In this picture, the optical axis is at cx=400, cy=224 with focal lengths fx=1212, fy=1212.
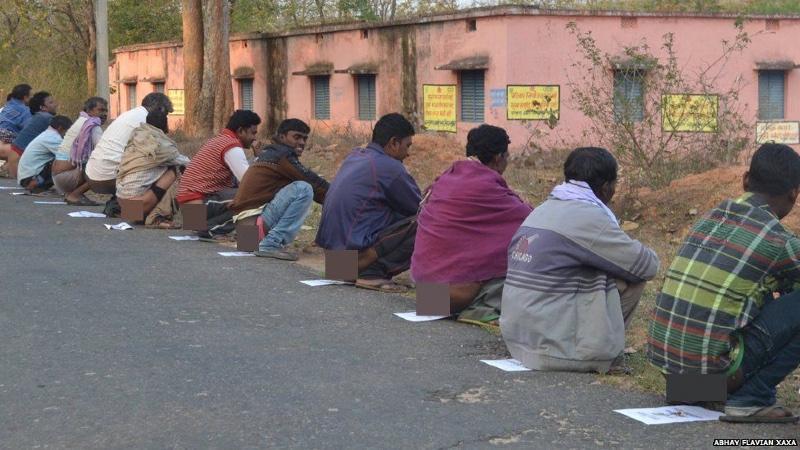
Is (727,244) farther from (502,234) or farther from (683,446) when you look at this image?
(502,234)

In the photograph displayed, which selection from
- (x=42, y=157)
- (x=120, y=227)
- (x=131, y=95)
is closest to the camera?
(x=120, y=227)

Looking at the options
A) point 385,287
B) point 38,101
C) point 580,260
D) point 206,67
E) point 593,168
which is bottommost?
point 385,287

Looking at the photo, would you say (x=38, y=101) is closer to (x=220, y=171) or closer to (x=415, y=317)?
(x=220, y=171)

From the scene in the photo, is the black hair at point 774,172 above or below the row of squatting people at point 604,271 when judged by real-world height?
above

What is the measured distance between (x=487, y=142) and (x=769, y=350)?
2895 millimetres

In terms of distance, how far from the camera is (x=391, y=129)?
929cm

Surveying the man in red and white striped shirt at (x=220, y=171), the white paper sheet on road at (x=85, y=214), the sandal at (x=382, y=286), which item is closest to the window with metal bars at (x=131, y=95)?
the white paper sheet on road at (x=85, y=214)

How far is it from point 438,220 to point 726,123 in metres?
9.86

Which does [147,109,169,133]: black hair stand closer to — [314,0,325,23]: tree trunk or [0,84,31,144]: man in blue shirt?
[0,84,31,144]: man in blue shirt

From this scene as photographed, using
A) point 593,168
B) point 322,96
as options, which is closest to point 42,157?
point 593,168

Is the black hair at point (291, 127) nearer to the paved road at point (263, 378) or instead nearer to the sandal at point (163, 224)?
the paved road at point (263, 378)

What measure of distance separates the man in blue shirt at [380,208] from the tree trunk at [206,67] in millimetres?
16297

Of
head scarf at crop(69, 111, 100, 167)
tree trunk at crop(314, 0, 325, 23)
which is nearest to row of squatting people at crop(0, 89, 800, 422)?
head scarf at crop(69, 111, 100, 167)

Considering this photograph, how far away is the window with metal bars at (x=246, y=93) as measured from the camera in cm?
3164
